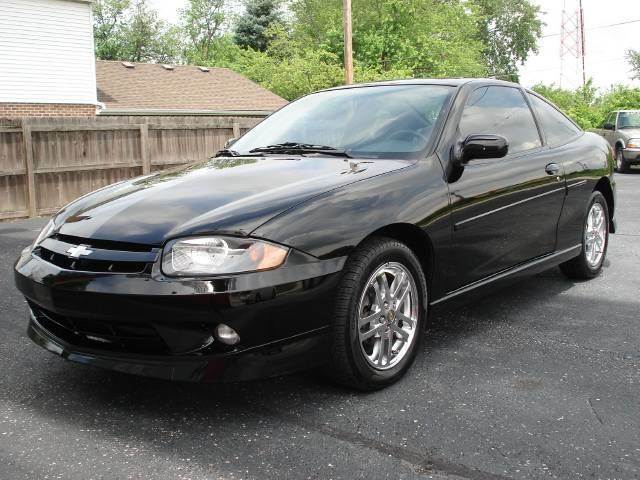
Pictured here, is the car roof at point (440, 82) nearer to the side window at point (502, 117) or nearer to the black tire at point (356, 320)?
the side window at point (502, 117)

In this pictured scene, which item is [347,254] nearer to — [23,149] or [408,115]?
[408,115]

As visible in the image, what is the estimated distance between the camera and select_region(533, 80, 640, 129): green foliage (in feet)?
93.7

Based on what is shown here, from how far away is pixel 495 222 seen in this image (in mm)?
4051

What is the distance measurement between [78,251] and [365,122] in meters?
1.87

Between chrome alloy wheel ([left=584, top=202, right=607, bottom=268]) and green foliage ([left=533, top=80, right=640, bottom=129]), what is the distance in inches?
813

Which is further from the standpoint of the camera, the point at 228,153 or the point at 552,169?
the point at 552,169

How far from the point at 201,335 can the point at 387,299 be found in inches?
38.5

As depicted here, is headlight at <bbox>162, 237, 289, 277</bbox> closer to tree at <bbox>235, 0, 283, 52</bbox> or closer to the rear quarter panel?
the rear quarter panel

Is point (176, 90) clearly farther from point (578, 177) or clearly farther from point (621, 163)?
point (578, 177)

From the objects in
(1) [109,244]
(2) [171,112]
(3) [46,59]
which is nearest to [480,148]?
(1) [109,244]

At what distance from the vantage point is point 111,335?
2.97m

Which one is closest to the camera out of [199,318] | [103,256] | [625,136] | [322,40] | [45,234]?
[199,318]

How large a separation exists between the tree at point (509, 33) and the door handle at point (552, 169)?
191 feet

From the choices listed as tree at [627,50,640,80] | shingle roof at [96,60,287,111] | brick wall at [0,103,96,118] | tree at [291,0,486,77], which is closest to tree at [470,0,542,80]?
tree at [627,50,640,80]
